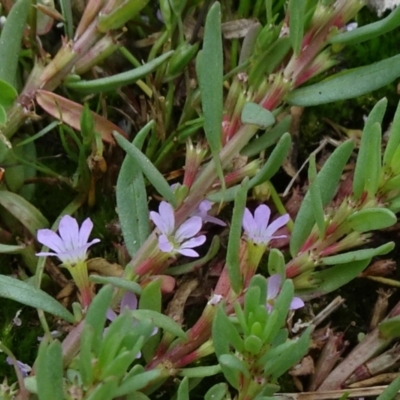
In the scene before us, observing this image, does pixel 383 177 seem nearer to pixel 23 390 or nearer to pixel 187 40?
pixel 187 40

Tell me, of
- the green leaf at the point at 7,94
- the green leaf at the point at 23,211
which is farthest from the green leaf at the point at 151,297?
the green leaf at the point at 7,94

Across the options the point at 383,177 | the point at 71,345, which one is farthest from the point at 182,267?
the point at 383,177

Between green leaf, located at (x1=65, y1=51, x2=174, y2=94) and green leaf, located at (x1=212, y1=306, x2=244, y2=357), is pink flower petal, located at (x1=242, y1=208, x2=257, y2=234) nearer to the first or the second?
green leaf, located at (x1=212, y1=306, x2=244, y2=357)

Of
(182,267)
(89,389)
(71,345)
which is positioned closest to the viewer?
(89,389)

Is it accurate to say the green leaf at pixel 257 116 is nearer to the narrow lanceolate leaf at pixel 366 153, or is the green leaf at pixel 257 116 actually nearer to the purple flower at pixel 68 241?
the narrow lanceolate leaf at pixel 366 153

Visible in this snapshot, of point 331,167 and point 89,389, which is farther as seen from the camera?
point 331,167

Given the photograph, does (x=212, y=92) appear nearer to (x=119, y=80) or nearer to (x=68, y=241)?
(x=119, y=80)
